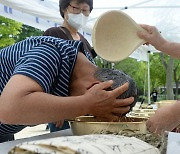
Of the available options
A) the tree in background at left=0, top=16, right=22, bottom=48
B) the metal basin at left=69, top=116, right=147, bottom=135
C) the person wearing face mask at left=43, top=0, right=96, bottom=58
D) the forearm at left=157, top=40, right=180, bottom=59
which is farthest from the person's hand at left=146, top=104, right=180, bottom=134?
the tree in background at left=0, top=16, right=22, bottom=48

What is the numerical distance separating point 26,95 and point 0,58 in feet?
0.81

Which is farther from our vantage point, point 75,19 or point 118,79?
point 75,19

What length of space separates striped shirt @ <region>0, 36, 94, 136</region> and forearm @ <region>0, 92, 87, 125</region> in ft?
0.14

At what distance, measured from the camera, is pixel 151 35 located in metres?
1.27

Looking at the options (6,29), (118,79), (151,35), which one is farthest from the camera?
(6,29)

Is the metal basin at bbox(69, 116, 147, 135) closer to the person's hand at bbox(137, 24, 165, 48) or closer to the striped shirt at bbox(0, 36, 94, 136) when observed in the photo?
the striped shirt at bbox(0, 36, 94, 136)

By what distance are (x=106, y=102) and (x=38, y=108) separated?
181mm

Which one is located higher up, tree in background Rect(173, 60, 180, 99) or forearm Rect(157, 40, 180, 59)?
forearm Rect(157, 40, 180, 59)

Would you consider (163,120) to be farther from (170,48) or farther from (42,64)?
(170,48)

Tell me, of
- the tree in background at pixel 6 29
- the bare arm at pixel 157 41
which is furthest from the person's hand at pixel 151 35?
the tree in background at pixel 6 29

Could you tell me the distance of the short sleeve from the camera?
2.66 ft

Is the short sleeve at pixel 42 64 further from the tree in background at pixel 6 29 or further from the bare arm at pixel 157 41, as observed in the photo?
the tree in background at pixel 6 29

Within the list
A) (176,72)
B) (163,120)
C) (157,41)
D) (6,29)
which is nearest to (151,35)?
(157,41)

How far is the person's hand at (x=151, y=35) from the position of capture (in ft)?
3.74
